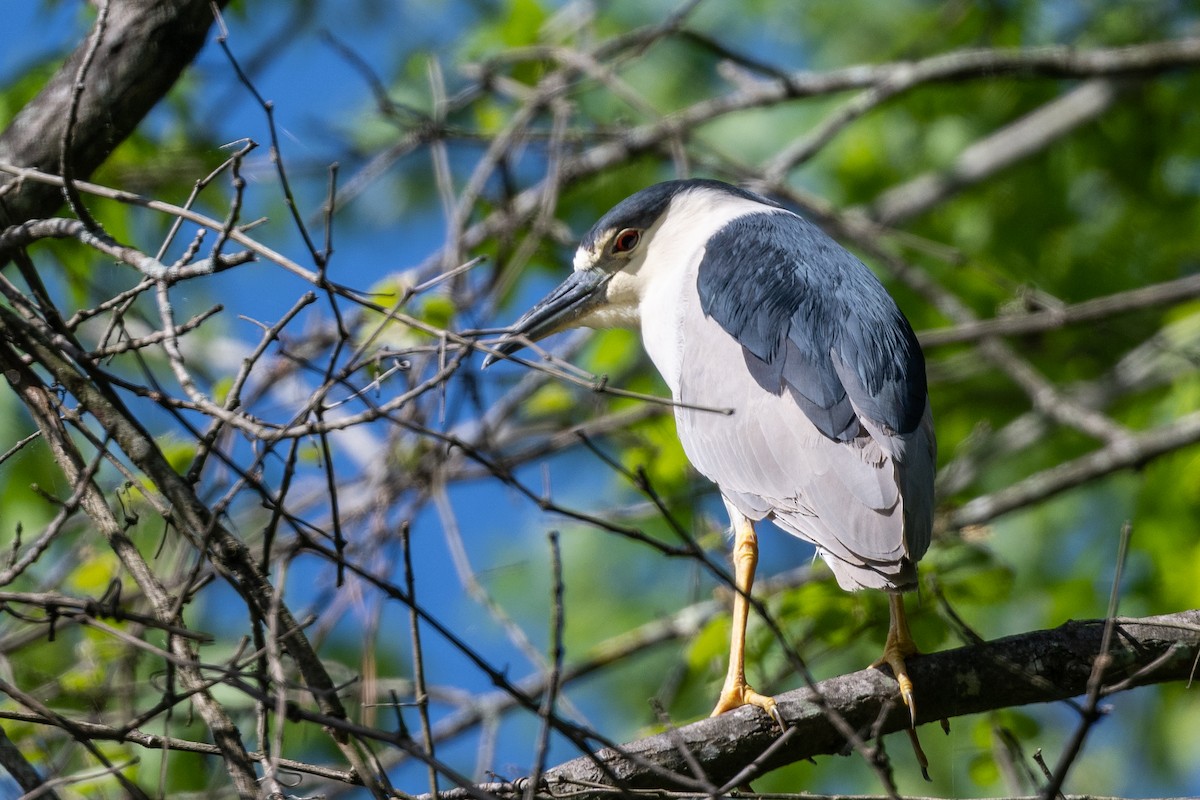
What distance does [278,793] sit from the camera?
5.13 feet

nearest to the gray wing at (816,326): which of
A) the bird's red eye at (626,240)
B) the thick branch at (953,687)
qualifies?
the bird's red eye at (626,240)

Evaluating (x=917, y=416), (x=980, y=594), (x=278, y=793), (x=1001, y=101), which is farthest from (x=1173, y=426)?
(x=278, y=793)

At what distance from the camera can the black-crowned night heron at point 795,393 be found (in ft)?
7.66

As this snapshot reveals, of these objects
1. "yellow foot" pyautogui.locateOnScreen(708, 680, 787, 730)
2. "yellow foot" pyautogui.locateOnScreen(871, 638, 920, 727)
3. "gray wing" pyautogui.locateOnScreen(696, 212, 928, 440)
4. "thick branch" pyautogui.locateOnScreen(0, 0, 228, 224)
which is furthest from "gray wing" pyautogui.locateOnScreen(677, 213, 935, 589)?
"thick branch" pyautogui.locateOnScreen(0, 0, 228, 224)

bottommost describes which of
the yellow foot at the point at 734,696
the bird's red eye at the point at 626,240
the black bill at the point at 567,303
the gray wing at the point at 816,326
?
the yellow foot at the point at 734,696

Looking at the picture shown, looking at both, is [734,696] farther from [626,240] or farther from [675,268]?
[626,240]

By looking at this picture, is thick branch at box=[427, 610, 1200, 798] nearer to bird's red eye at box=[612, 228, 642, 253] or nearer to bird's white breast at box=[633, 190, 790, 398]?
bird's white breast at box=[633, 190, 790, 398]

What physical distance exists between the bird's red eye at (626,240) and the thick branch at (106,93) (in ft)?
4.22

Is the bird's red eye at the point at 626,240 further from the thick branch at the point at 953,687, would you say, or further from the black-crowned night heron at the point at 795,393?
the thick branch at the point at 953,687

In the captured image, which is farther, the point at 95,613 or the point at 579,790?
the point at 579,790

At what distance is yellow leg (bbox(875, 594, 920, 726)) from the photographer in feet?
7.25

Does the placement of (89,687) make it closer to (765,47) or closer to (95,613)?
(95,613)

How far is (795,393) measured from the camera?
2.57 metres

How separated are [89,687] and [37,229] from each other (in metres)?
1.46
